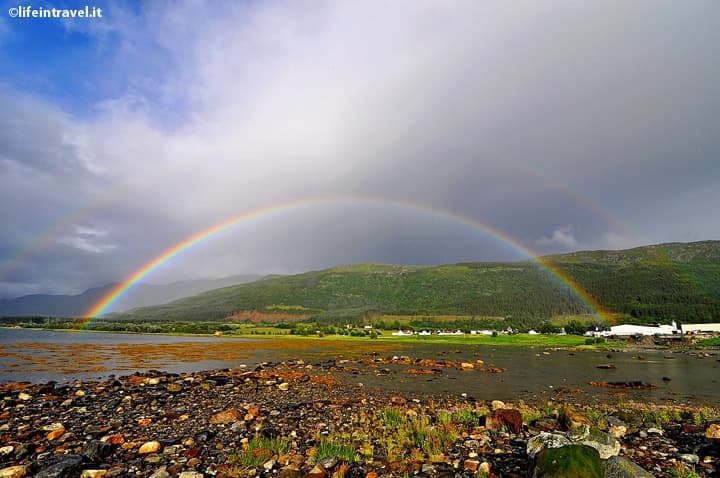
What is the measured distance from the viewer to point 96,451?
40.1 ft

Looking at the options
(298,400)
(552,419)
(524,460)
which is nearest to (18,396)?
(298,400)

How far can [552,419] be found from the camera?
16547 mm

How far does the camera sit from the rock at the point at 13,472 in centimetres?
1011

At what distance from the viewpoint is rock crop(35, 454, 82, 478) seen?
10.4m

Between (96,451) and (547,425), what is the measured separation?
16434 mm

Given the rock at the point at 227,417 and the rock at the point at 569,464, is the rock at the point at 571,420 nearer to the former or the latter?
the rock at the point at 569,464

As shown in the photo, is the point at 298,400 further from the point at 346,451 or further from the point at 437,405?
the point at 346,451

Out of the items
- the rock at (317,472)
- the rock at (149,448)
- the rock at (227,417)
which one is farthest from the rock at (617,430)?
the rock at (149,448)

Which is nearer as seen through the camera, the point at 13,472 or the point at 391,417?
the point at 13,472

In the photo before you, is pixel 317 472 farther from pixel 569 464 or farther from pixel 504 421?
pixel 504 421

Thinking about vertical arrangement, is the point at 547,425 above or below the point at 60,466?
below

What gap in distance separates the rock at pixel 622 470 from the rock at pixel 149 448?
→ 13341mm

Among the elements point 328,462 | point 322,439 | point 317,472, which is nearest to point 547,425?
point 322,439

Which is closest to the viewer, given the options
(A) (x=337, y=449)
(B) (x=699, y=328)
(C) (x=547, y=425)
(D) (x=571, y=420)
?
(A) (x=337, y=449)
